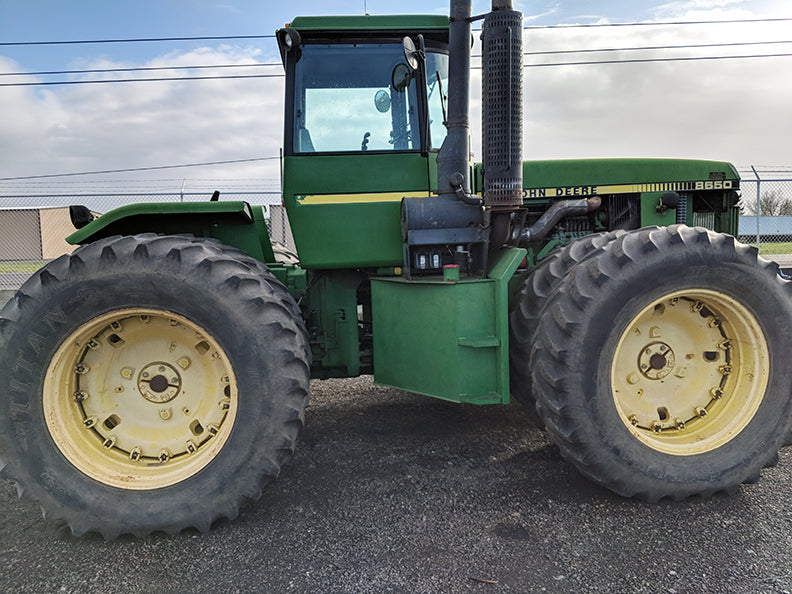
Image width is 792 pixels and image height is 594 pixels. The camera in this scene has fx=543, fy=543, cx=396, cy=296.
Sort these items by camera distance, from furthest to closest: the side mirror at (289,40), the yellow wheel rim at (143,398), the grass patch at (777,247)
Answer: the grass patch at (777,247) → the side mirror at (289,40) → the yellow wheel rim at (143,398)

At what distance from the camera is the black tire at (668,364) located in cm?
275

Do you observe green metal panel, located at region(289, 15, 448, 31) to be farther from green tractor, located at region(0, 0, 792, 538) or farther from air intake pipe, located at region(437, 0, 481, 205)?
air intake pipe, located at region(437, 0, 481, 205)

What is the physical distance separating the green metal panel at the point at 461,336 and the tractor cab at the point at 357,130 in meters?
0.53

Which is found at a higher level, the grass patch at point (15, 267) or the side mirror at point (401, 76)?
the side mirror at point (401, 76)

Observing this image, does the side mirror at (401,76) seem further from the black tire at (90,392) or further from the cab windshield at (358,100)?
the black tire at (90,392)

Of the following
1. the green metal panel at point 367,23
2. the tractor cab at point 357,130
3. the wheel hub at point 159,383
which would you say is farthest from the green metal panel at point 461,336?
the green metal panel at point 367,23

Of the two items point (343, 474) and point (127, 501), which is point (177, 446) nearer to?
point (127, 501)

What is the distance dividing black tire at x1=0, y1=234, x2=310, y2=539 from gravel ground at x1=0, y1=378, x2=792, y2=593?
21 centimetres

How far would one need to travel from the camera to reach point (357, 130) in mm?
3457

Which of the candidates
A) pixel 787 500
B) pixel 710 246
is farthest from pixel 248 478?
pixel 787 500

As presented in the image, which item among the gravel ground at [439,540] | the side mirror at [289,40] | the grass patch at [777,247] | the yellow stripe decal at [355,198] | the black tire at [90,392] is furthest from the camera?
the grass patch at [777,247]

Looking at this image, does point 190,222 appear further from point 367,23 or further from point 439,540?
point 439,540

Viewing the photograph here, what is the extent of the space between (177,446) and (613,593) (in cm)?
221

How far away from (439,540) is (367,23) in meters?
3.00
